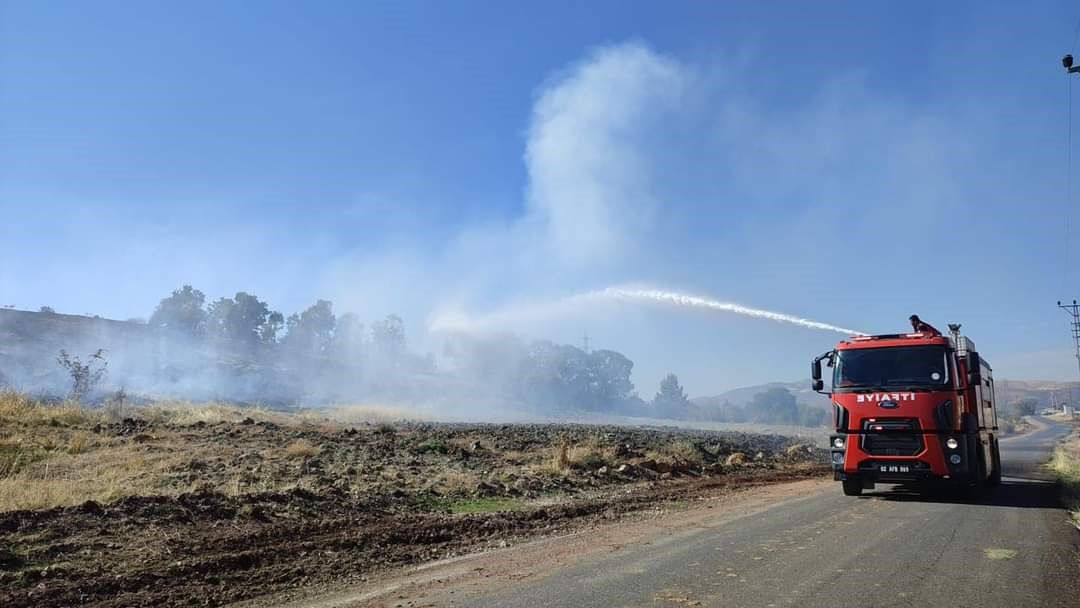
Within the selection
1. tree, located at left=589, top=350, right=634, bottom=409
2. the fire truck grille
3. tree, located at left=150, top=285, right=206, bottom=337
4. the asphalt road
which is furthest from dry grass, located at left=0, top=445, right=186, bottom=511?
tree, located at left=589, top=350, right=634, bottom=409

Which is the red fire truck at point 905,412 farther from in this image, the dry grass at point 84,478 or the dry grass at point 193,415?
the dry grass at point 193,415

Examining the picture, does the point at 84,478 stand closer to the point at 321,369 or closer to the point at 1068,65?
the point at 1068,65

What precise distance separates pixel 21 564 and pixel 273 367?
239 feet

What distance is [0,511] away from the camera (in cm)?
970

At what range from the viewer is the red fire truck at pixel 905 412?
12.9 meters

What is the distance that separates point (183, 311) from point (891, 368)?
9017 cm

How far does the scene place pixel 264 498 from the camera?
39.2 feet

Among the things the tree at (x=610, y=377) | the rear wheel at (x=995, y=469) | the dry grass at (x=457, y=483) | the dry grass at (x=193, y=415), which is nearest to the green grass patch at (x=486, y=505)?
the dry grass at (x=457, y=483)

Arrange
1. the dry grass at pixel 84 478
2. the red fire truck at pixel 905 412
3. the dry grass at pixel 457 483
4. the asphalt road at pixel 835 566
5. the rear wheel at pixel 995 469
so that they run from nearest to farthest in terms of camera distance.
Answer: the asphalt road at pixel 835 566 < the dry grass at pixel 84 478 < the red fire truck at pixel 905 412 < the dry grass at pixel 457 483 < the rear wheel at pixel 995 469

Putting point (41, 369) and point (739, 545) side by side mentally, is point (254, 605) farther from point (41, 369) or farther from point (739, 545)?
point (41, 369)

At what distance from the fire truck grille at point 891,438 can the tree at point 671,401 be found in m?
119

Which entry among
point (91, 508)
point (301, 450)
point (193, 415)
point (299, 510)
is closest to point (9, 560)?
point (91, 508)

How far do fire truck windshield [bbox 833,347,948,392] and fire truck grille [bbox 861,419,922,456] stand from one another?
81 cm

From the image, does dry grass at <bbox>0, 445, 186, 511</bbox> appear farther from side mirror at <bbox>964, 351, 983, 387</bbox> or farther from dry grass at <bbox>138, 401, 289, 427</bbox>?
side mirror at <bbox>964, 351, 983, 387</bbox>
